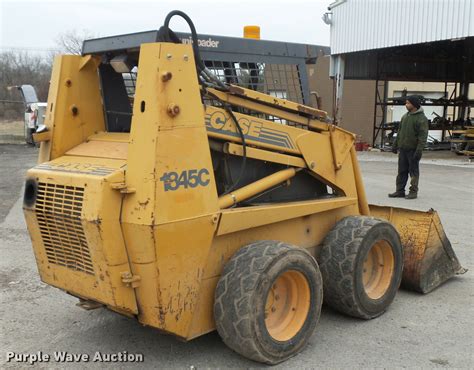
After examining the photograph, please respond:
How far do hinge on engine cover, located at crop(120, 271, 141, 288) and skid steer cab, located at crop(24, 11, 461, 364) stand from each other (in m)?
0.01

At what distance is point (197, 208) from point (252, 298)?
0.65 metres

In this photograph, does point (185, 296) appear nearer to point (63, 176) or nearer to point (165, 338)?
point (165, 338)

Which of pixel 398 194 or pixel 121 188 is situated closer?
pixel 121 188

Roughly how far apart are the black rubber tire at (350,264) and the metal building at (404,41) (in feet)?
40.8

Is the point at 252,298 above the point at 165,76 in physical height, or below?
below

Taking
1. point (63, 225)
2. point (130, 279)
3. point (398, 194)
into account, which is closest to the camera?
point (130, 279)

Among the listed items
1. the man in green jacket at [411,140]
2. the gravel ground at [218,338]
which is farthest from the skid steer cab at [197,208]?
the man in green jacket at [411,140]

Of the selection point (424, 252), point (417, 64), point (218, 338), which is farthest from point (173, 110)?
point (417, 64)

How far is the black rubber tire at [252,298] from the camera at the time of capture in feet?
10.6

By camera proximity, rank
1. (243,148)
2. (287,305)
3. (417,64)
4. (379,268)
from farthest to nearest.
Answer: (417,64)
(379,268)
(287,305)
(243,148)

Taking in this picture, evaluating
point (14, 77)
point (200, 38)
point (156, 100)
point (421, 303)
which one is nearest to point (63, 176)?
point (156, 100)

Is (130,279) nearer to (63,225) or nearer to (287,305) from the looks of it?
(63,225)

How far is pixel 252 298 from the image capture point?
3.23 meters

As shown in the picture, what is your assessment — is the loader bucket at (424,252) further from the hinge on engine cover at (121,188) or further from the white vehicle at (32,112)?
the white vehicle at (32,112)
